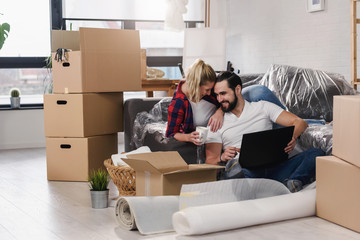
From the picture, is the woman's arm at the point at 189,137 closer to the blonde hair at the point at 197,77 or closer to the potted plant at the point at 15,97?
the blonde hair at the point at 197,77

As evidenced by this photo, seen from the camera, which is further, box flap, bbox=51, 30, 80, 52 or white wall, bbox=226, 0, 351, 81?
white wall, bbox=226, 0, 351, 81

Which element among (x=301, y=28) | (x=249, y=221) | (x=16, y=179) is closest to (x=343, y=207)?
(x=249, y=221)

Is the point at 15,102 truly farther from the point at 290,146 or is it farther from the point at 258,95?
the point at 290,146

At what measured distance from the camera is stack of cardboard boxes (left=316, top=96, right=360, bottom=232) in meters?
2.43

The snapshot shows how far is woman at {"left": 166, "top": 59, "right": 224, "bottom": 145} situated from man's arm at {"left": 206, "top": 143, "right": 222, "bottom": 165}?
3.9 inches

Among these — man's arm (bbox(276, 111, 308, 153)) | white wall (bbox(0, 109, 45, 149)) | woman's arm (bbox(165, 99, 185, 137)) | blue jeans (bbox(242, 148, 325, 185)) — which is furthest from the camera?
white wall (bbox(0, 109, 45, 149))

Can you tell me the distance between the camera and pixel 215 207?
8.05 feet

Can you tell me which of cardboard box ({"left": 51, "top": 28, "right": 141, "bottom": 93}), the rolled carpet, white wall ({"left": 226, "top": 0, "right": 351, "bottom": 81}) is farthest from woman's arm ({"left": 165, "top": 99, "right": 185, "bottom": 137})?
white wall ({"left": 226, "top": 0, "right": 351, "bottom": 81})

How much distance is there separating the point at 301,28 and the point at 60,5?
2.86m

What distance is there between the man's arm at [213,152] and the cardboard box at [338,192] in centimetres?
61

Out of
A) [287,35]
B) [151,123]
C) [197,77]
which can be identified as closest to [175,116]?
[197,77]

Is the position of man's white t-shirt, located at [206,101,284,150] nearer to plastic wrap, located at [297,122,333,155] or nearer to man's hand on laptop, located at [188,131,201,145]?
man's hand on laptop, located at [188,131,201,145]

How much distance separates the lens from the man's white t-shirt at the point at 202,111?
10.5 feet

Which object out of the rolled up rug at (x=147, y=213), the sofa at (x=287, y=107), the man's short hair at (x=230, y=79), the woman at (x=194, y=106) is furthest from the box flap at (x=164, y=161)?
the man's short hair at (x=230, y=79)
